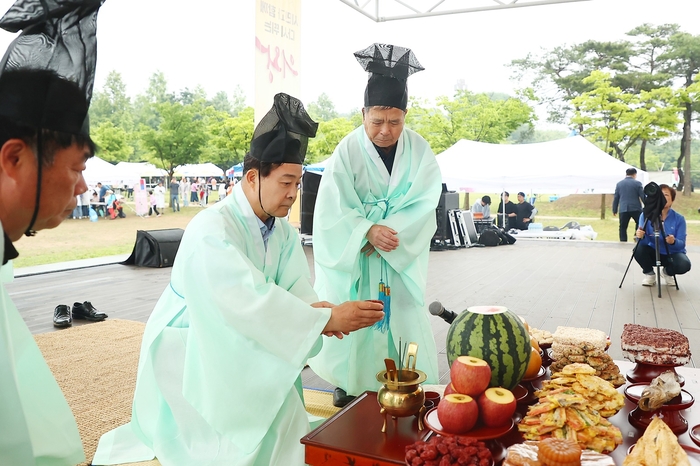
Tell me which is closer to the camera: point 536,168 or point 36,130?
point 36,130

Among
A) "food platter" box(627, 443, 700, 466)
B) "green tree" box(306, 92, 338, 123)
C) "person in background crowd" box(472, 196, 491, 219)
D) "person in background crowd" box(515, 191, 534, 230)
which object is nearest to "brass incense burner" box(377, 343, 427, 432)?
"food platter" box(627, 443, 700, 466)

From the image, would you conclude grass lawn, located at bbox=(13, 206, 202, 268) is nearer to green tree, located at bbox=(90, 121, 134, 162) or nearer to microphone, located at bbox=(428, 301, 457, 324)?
green tree, located at bbox=(90, 121, 134, 162)

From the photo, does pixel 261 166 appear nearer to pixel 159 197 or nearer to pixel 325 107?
pixel 159 197

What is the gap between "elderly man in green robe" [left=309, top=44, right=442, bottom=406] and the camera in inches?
114

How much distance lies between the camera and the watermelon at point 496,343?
1691 mm

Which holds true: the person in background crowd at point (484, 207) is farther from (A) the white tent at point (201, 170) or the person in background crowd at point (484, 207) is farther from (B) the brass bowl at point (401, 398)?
(A) the white tent at point (201, 170)

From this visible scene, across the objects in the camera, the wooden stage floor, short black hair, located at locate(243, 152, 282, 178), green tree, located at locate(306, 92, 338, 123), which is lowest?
the wooden stage floor

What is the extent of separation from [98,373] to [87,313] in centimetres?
170

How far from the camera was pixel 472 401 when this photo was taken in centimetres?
149

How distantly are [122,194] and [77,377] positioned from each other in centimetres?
1631

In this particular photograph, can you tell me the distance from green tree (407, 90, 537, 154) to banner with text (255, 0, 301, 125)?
13543 millimetres

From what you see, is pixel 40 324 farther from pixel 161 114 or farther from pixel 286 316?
pixel 161 114

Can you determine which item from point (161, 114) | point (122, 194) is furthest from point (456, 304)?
point (122, 194)

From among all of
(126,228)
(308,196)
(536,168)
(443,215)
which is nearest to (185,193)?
(126,228)
